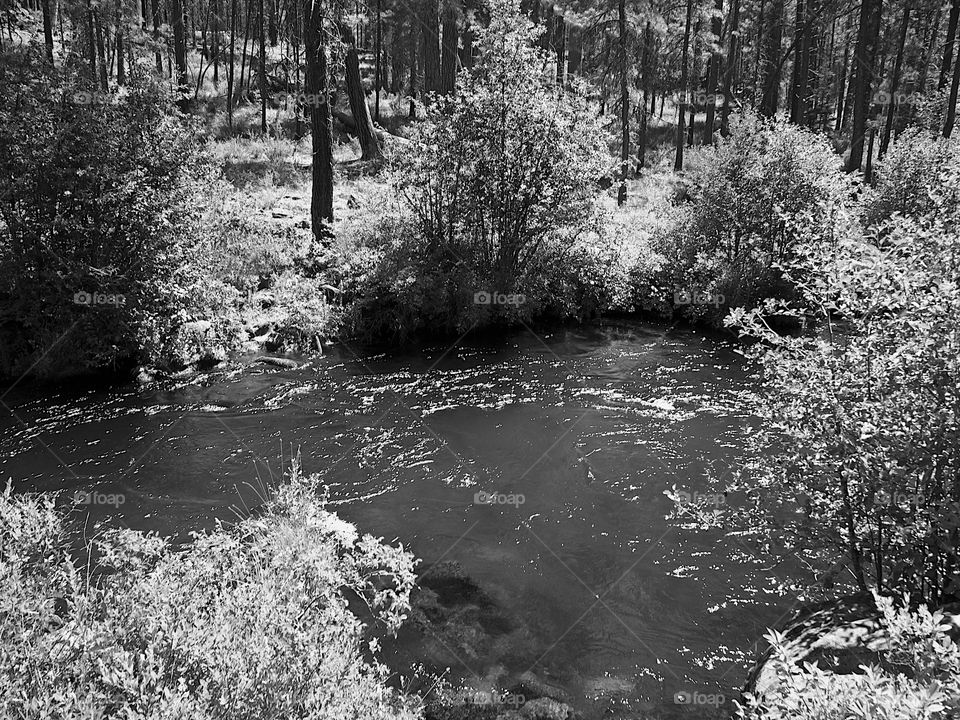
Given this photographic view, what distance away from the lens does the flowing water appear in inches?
240

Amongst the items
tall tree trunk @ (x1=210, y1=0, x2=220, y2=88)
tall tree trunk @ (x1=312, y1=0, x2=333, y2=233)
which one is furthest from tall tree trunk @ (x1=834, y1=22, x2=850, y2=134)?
tall tree trunk @ (x1=210, y1=0, x2=220, y2=88)

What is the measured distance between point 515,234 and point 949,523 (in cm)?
1227

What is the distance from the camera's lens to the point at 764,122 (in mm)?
16594

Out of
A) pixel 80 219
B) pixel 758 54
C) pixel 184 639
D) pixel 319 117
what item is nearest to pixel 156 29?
pixel 319 117

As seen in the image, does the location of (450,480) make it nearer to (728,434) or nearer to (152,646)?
(728,434)

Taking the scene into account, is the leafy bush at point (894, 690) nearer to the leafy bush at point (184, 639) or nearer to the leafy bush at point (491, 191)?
the leafy bush at point (184, 639)


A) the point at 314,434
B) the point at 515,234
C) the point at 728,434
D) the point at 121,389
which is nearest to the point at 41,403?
the point at 121,389

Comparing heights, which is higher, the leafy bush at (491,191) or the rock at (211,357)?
the leafy bush at (491,191)

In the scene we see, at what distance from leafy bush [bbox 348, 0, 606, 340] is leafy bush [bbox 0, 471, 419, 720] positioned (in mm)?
10291

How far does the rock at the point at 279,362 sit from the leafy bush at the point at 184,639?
8.13 meters

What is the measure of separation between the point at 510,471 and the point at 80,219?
8.63 m

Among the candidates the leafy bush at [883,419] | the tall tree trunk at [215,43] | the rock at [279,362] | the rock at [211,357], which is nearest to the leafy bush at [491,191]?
the rock at [279,362]

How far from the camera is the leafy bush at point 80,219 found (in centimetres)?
1126

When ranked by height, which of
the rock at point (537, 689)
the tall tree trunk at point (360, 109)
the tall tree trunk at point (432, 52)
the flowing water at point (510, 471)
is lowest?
the rock at point (537, 689)
